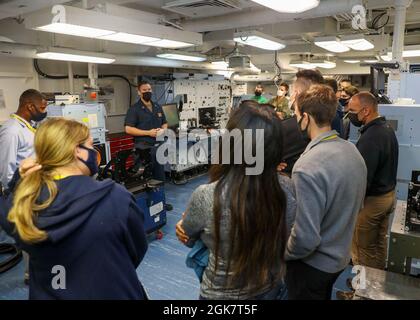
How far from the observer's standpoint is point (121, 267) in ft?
3.79

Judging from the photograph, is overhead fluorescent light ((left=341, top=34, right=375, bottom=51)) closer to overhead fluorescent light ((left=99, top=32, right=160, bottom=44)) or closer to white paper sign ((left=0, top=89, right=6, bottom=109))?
overhead fluorescent light ((left=99, top=32, right=160, bottom=44))

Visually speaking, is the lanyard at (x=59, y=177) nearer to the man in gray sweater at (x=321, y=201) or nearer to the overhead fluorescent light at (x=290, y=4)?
the man in gray sweater at (x=321, y=201)

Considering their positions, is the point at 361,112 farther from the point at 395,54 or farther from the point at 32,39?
A: the point at 32,39

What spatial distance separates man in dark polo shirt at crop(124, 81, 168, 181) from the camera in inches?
168

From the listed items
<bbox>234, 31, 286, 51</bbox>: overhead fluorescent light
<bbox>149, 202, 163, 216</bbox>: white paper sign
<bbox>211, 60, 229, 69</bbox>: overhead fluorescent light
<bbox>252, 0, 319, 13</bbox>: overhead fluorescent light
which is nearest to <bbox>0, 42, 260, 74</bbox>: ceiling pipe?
<bbox>211, 60, 229, 69</bbox>: overhead fluorescent light

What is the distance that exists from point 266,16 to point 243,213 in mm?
3216

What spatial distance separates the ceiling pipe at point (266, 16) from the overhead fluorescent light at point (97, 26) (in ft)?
2.47

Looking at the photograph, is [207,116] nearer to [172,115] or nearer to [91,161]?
[172,115]

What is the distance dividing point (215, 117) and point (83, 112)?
3.24m

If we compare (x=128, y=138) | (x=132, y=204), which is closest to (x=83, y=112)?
(x=128, y=138)

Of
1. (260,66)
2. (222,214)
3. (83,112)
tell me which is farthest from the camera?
(260,66)

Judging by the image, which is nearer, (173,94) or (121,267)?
(121,267)

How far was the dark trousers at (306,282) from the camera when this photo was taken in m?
1.54

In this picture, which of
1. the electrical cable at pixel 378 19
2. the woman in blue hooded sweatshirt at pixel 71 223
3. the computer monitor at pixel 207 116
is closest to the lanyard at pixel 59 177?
the woman in blue hooded sweatshirt at pixel 71 223
